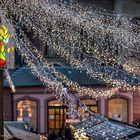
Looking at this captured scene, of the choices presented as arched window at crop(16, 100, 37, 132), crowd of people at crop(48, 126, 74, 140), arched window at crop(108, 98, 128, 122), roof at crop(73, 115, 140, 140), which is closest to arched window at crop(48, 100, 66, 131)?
crowd of people at crop(48, 126, 74, 140)

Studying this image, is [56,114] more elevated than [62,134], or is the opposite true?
[56,114]

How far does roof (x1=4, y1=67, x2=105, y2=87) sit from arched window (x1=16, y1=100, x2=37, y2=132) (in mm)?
1082

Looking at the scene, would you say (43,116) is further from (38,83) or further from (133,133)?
(133,133)

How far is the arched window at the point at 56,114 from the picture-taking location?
90.5ft

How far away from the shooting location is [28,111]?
27.4 metres

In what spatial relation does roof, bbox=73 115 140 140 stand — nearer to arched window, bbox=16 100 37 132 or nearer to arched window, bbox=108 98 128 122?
arched window, bbox=16 100 37 132

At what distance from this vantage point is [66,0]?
1111 inches

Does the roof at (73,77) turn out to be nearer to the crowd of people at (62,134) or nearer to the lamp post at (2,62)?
the crowd of people at (62,134)

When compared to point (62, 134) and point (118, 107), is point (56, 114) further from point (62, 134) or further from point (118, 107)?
point (118, 107)

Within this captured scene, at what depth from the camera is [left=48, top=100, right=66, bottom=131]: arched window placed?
90.5 feet

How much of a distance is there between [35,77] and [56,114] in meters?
2.62

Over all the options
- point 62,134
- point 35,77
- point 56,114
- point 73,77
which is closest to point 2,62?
point 62,134

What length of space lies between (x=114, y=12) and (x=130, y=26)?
8.58ft

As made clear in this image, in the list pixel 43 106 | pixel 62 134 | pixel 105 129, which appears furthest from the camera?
pixel 43 106
